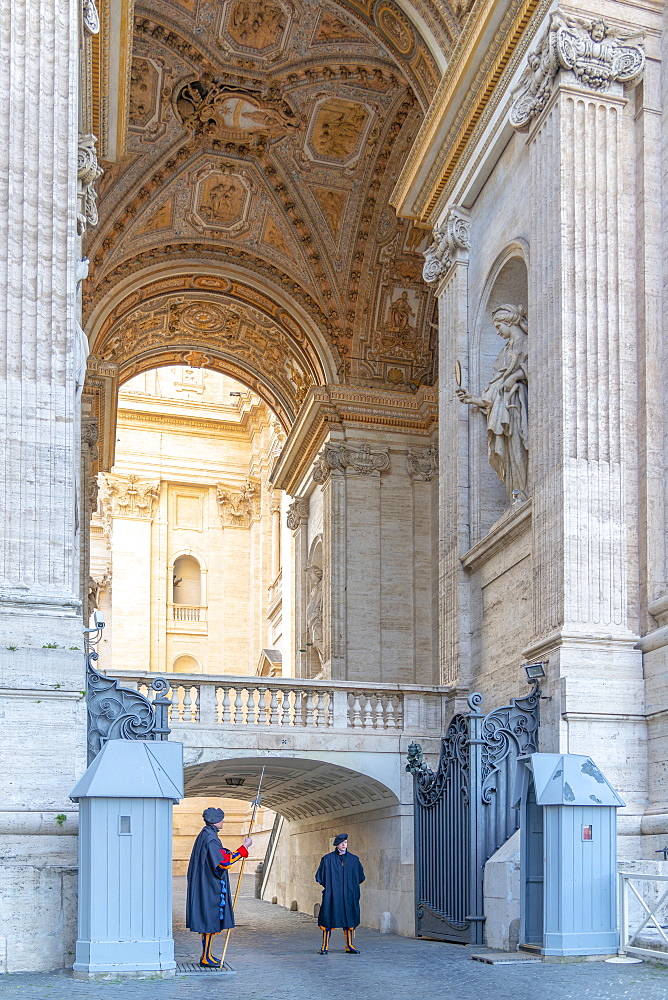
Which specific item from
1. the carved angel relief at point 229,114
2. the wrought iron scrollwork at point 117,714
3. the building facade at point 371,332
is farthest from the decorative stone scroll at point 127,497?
the wrought iron scrollwork at point 117,714

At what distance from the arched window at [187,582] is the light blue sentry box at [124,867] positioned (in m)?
37.1

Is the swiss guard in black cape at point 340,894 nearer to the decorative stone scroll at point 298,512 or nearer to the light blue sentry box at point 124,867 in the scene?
the light blue sentry box at point 124,867

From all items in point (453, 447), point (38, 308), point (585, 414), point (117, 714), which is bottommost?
point (117, 714)

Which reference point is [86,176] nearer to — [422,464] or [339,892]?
[339,892]

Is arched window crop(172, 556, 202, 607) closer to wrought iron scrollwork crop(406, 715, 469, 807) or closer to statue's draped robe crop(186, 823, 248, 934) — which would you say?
wrought iron scrollwork crop(406, 715, 469, 807)

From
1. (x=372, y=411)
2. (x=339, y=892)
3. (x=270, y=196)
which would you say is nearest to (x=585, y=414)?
(x=339, y=892)

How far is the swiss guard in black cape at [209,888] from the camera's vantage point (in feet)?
36.2

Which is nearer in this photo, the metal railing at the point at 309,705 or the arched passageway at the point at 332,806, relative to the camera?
the metal railing at the point at 309,705

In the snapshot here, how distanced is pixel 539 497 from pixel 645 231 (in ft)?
10.9

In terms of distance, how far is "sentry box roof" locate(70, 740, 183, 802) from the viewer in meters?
9.85

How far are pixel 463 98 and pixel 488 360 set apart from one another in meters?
3.69

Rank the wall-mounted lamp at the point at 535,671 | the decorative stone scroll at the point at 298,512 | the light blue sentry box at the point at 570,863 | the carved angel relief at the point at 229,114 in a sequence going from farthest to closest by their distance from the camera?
the decorative stone scroll at the point at 298,512, the carved angel relief at the point at 229,114, the wall-mounted lamp at the point at 535,671, the light blue sentry box at the point at 570,863

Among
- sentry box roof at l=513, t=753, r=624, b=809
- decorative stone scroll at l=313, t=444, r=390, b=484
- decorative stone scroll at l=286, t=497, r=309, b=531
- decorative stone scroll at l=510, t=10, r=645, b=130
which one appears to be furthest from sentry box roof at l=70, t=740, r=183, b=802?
decorative stone scroll at l=286, t=497, r=309, b=531

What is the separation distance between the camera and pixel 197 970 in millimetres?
10648
